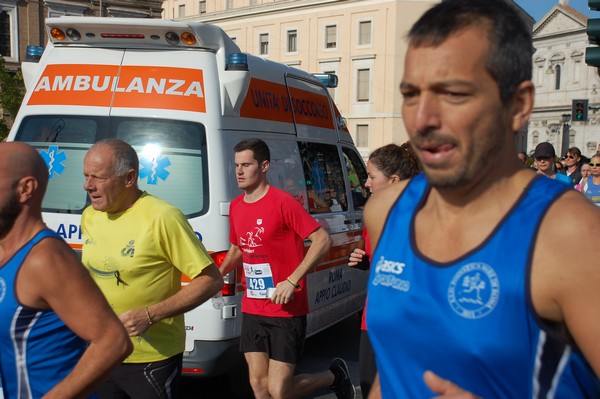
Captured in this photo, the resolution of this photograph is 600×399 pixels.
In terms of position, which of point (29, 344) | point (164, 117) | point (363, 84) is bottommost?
point (29, 344)

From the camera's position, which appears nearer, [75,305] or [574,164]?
[75,305]

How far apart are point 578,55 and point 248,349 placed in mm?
83753

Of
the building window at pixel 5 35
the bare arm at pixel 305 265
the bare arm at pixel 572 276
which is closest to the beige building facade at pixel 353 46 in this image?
the building window at pixel 5 35

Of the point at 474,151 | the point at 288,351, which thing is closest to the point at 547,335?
the point at 474,151

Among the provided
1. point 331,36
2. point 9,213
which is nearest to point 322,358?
point 9,213

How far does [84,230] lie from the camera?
3516mm

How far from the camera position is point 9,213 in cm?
213

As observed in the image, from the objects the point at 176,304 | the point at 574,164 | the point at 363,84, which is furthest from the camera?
the point at 363,84

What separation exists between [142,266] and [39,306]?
1.24m

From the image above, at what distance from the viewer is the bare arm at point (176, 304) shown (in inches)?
125

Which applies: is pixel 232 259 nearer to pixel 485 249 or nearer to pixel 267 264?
pixel 267 264

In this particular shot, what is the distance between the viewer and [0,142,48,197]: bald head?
2119mm

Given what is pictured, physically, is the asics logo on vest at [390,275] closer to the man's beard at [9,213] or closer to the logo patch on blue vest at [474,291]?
the logo patch on blue vest at [474,291]

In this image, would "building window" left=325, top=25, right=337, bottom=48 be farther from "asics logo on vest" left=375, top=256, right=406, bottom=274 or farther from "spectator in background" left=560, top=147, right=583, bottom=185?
"asics logo on vest" left=375, top=256, right=406, bottom=274
